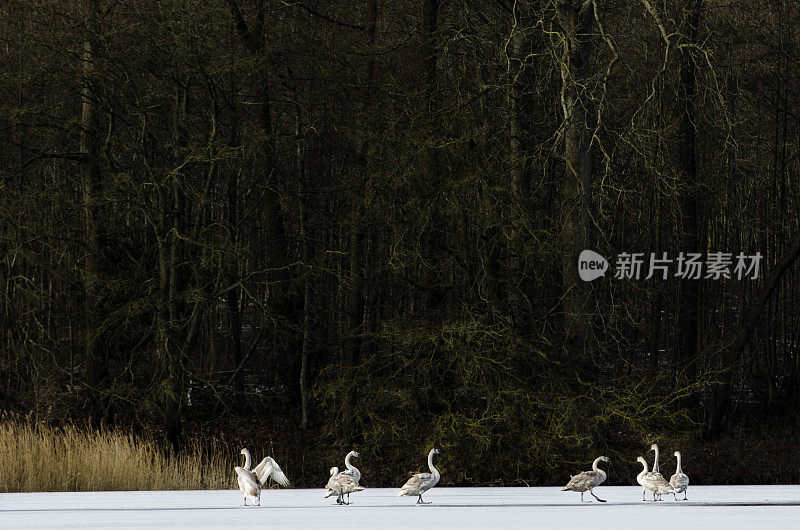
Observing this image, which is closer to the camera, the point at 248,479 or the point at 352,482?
the point at 248,479

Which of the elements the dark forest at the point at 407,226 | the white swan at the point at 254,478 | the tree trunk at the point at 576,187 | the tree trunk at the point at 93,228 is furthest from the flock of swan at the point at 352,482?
the tree trunk at the point at 93,228

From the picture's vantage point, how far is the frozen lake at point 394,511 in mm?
4566

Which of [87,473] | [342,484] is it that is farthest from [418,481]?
[87,473]

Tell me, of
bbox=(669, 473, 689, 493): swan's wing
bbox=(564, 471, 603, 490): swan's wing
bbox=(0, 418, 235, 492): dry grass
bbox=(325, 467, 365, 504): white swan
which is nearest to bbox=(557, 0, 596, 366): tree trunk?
bbox=(0, 418, 235, 492): dry grass

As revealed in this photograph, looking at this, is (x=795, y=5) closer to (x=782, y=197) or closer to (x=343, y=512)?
(x=782, y=197)

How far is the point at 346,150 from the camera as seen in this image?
15891 millimetres

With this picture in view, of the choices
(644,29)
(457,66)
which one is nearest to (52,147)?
(457,66)

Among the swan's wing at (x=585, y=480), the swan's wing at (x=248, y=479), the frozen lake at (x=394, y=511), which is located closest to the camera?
the frozen lake at (x=394, y=511)

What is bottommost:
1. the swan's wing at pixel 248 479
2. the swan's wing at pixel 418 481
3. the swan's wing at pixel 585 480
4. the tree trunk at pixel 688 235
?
the swan's wing at pixel 585 480

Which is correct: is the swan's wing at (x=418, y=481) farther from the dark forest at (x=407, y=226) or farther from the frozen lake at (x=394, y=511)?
the dark forest at (x=407, y=226)

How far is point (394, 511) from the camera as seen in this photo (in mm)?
4992

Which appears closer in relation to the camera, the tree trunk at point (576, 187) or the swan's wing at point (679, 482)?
the swan's wing at point (679, 482)

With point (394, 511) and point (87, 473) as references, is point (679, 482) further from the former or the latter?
point (87, 473)

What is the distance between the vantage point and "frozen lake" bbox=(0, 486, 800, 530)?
4.57 m
